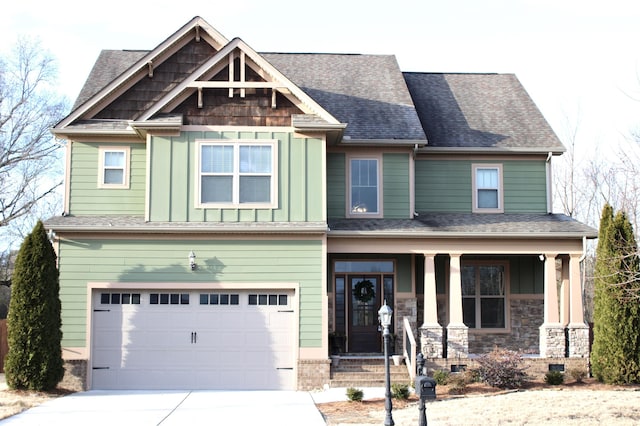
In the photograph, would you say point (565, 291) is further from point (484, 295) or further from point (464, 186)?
point (464, 186)

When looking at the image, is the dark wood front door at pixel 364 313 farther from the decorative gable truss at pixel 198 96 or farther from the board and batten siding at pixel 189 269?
the decorative gable truss at pixel 198 96

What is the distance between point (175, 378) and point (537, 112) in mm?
12258

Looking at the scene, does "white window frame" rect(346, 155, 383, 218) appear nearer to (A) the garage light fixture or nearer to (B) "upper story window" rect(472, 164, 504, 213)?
(B) "upper story window" rect(472, 164, 504, 213)

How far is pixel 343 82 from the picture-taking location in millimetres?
22047

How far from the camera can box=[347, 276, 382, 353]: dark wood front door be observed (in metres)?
19.6

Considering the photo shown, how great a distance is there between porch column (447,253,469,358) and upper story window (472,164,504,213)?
2469mm

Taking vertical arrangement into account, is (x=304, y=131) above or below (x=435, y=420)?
above

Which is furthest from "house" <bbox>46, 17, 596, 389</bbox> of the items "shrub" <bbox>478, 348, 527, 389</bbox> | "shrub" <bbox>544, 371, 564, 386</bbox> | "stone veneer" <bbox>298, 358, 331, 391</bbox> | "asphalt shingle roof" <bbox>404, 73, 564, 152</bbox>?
"shrub" <bbox>478, 348, 527, 389</bbox>

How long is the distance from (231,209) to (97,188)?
336 cm

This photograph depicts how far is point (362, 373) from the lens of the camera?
17.3 meters

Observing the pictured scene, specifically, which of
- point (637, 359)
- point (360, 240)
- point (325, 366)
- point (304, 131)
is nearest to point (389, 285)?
point (360, 240)

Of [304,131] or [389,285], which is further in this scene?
[389,285]

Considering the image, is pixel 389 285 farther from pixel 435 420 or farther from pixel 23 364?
pixel 23 364

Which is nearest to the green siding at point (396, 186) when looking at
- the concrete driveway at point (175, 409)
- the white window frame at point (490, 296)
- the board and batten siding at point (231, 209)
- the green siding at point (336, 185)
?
the green siding at point (336, 185)
